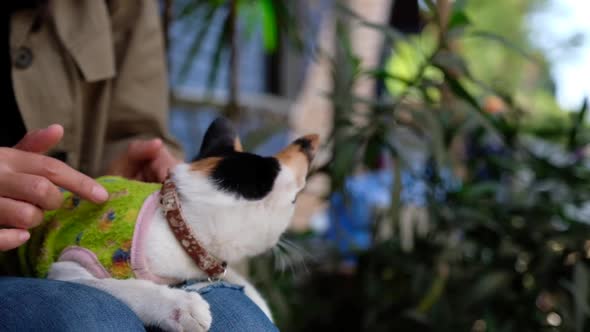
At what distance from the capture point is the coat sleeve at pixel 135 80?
1.05 metres

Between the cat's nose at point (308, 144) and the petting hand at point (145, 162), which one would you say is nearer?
the cat's nose at point (308, 144)

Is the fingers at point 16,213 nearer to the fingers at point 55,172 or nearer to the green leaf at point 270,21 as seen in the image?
the fingers at point 55,172

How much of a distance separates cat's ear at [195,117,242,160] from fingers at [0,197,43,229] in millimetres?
203

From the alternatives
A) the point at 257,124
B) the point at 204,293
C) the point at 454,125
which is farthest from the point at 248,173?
the point at 257,124

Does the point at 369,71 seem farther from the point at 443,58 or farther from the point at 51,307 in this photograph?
the point at 51,307

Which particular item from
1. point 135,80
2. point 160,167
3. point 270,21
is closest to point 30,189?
point 160,167

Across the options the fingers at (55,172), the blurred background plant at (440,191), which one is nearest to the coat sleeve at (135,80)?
the blurred background plant at (440,191)

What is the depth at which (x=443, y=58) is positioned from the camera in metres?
1.17

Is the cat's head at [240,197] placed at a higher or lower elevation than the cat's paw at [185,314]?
higher

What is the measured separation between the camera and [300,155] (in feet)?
2.28

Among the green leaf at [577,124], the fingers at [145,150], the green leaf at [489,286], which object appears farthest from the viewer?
the green leaf at [489,286]

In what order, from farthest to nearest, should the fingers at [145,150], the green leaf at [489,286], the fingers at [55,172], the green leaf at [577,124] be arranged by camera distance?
1. the green leaf at [489,286]
2. the green leaf at [577,124]
3. the fingers at [145,150]
4. the fingers at [55,172]

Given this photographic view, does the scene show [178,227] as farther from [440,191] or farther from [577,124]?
[577,124]

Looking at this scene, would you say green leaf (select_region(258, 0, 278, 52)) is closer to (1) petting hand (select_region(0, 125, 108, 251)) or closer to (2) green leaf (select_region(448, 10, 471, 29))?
(2) green leaf (select_region(448, 10, 471, 29))
